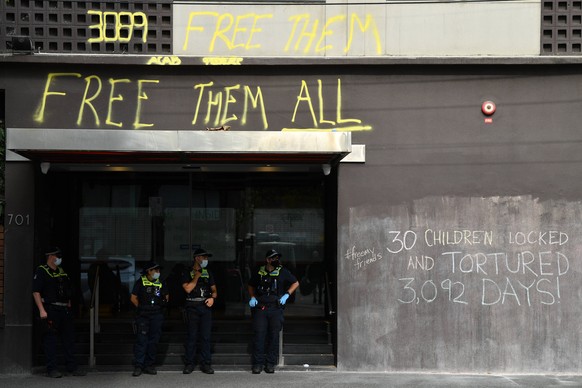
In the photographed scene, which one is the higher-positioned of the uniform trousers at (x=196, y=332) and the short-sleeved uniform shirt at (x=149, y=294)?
the short-sleeved uniform shirt at (x=149, y=294)

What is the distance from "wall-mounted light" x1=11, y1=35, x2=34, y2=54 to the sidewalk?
190 inches

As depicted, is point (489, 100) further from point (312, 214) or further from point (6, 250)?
point (6, 250)

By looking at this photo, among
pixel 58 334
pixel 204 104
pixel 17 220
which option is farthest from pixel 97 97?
pixel 58 334

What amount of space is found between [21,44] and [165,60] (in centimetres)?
211

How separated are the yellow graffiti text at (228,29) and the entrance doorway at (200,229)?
2418 millimetres

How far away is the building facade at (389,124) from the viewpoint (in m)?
11.6

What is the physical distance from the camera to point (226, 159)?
1158 cm

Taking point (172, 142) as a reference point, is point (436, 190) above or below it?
below

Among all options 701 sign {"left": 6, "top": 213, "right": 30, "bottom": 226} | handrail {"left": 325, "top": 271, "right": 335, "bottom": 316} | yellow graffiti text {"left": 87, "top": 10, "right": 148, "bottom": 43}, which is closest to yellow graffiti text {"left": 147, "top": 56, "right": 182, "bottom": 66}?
yellow graffiti text {"left": 87, "top": 10, "right": 148, "bottom": 43}

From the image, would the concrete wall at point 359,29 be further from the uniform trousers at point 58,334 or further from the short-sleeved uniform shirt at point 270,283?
the uniform trousers at point 58,334

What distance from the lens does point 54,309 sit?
11.1 metres

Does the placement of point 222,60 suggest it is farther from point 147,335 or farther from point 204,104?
point 147,335

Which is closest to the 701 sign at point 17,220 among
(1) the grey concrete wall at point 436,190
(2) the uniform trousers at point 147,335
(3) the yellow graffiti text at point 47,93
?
(1) the grey concrete wall at point 436,190

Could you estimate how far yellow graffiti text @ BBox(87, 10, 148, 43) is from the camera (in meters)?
11.8
